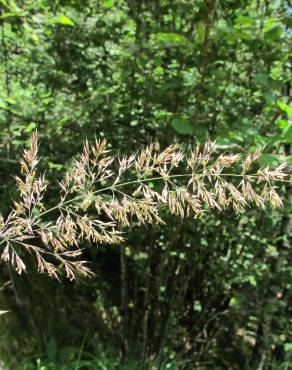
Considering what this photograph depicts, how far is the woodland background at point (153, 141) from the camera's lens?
275 cm

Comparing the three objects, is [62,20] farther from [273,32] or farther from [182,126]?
[273,32]

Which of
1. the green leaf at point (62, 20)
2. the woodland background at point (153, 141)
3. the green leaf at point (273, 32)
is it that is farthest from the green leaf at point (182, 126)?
the green leaf at point (62, 20)

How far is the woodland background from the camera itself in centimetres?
275

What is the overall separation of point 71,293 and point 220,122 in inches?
90.9

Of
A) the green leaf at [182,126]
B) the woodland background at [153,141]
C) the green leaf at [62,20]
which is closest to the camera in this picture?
the green leaf at [62,20]

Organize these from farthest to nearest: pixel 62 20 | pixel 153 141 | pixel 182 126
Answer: pixel 153 141
pixel 182 126
pixel 62 20

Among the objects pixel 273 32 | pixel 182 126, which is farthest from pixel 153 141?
pixel 273 32

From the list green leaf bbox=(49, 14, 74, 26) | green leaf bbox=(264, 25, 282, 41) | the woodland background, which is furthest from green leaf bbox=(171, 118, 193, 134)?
green leaf bbox=(49, 14, 74, 26)

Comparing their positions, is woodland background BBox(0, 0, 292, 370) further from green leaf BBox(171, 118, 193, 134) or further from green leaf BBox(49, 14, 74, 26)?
green leaf BBox(49, 14, 74, 26)

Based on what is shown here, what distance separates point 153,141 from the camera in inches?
132

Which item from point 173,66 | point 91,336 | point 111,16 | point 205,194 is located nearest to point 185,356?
point 91,336

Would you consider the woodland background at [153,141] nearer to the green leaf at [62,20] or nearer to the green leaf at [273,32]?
the green leaf at [273,32]

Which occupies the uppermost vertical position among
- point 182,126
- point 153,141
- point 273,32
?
point 273,32

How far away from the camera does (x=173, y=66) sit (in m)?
2.98
